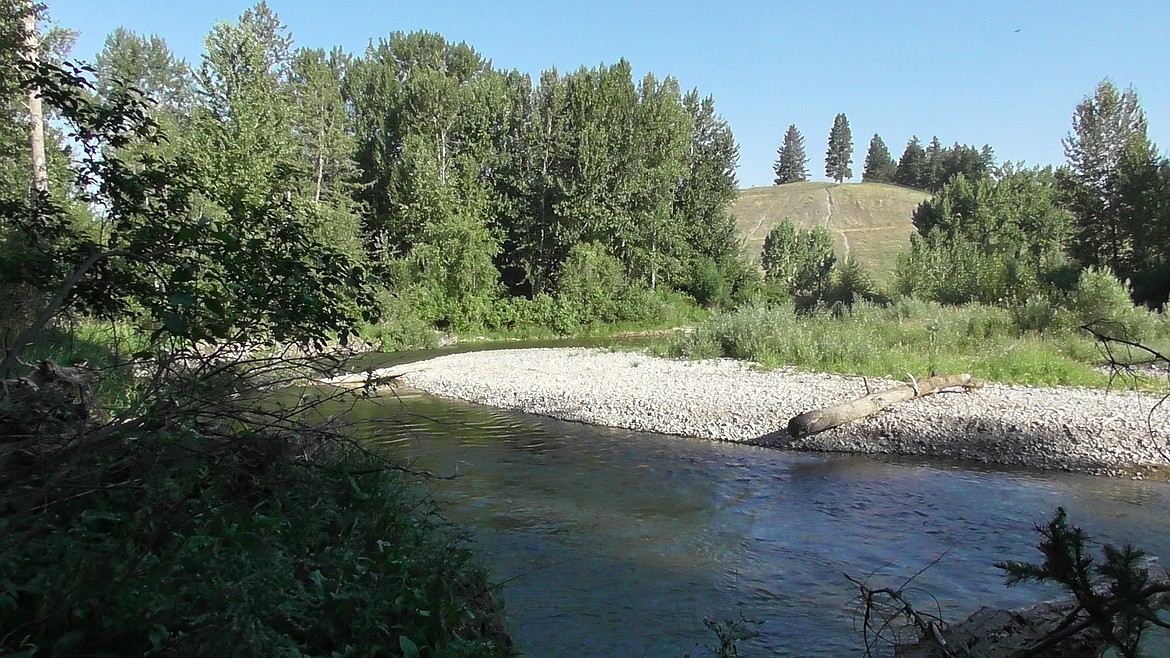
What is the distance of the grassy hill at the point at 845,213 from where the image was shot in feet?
284

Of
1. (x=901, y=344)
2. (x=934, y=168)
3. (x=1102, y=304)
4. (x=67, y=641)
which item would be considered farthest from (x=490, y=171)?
(x=934, y=168)

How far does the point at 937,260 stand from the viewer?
42.7m

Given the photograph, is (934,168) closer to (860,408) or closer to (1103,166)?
(1103,166)

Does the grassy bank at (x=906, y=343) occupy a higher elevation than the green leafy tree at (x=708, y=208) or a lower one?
lower

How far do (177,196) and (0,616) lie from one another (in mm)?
3168

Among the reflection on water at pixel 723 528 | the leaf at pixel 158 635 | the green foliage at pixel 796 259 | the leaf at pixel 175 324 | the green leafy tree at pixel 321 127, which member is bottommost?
the reflection on water at pixel 723 528

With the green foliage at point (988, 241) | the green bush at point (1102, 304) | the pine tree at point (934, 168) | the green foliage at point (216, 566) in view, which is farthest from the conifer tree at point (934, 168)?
the green foliage at point (216, 566)

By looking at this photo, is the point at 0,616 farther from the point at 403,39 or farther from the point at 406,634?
the point at 403,39

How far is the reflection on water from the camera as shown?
619 cm

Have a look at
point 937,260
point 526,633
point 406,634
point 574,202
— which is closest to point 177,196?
point 406,634

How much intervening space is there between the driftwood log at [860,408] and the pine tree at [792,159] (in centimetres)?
13028

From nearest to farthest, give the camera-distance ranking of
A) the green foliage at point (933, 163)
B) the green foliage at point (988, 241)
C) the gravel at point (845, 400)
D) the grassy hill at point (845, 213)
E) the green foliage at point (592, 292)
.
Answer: the gravel at point (845, 400)
the green foliage at point (988, 241)
the green foliage at point (592, 292)
the grassy hill at point (845, 213)
the green foliage at point (933, 163)

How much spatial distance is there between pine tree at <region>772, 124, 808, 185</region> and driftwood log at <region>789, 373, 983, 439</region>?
130281 millimetres

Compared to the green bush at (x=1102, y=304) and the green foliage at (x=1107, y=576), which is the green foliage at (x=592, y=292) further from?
the green foliage at (x=1107, y=576)
